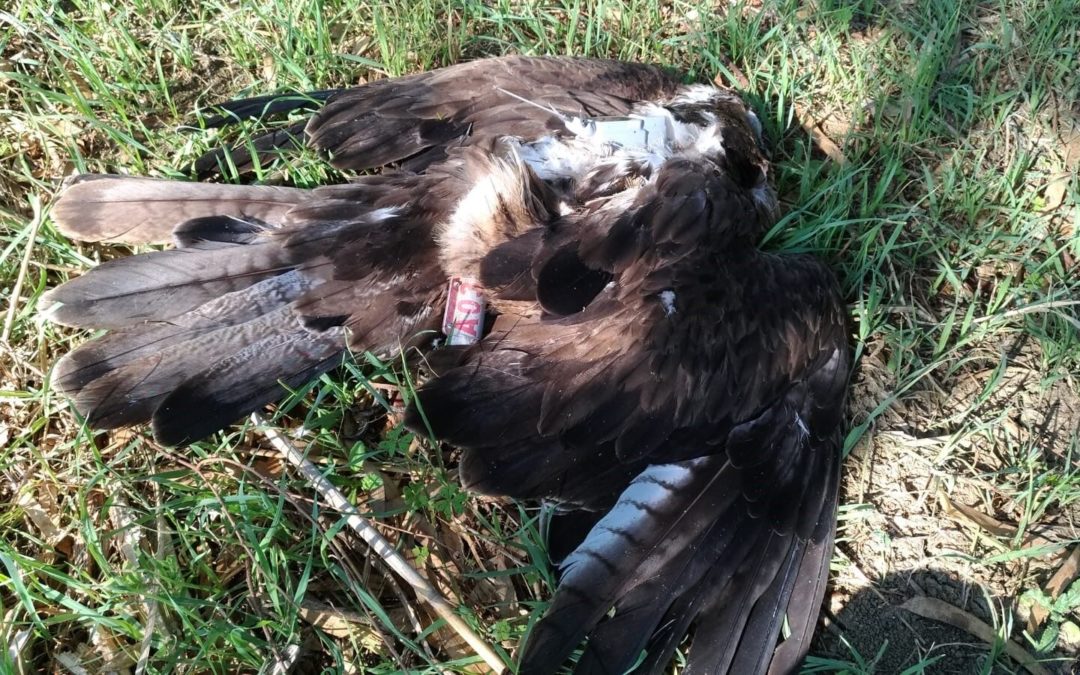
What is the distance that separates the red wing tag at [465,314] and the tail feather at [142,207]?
57 cm

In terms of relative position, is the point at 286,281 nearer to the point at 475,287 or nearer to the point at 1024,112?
the point at 475,287

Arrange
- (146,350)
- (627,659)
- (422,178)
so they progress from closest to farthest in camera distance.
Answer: (627,659) → (146,350) → (422,178)

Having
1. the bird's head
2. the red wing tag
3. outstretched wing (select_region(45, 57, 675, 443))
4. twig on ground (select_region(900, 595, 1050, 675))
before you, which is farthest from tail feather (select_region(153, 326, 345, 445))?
twig on ground (select_region(900, 595, 1050, 675))

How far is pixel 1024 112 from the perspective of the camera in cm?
283

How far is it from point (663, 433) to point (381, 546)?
2.70 ft

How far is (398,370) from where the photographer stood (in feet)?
7.57

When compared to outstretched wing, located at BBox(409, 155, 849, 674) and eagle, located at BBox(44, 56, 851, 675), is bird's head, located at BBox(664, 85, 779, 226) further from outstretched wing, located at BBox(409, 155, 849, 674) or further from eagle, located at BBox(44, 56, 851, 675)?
outstretched wing, located at BBox(409, 155, 849, 674)

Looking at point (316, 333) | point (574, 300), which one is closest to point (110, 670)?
point (316, 333)

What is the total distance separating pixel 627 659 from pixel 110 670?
4.34 feet

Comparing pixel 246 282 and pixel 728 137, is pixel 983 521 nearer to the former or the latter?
pixel 728 137

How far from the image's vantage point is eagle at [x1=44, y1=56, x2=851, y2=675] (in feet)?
6.51

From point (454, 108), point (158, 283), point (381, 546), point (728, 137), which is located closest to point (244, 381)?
point (158, 283)

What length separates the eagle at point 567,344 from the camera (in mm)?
1984

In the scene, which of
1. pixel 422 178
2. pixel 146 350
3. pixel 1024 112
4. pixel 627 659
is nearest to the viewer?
pixel 627 659
